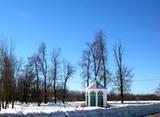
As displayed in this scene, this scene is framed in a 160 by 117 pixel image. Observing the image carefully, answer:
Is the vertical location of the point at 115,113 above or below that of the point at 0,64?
below

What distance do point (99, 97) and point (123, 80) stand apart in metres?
13.2

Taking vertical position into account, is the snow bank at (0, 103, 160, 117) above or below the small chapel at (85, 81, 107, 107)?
below

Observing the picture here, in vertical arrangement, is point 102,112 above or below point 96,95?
below

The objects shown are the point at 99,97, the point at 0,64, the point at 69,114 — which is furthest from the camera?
the point at 99,97

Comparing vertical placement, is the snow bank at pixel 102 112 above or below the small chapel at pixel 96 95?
below

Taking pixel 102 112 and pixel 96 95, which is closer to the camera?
pixel 102 112

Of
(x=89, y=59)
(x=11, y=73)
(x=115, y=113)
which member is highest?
(x=89, y=59)

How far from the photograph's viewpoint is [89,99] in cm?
5628

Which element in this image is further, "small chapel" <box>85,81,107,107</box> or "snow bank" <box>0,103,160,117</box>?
"small chapel" <box>85,81,107,107</box>

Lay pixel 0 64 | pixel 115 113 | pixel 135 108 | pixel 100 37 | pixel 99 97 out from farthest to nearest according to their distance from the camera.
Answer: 1. pixel 100 37
2. pixel 99 97
3. pixel 0 64
4. pixel 135 108
5. pixel 115 113

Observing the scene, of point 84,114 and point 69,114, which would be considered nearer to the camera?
point 69,114

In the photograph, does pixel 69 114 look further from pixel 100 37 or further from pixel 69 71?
pixel 69 71

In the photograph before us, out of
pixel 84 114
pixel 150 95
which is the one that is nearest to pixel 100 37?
pixel 84 114

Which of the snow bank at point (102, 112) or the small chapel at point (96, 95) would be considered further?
the small chapel at point (96, 95)
